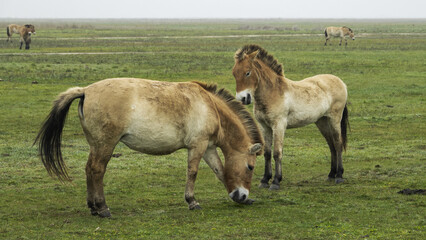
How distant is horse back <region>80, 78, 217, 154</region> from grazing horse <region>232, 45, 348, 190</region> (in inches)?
65.2

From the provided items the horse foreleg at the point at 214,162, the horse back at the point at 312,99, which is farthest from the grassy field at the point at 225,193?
the horse back at the point at 312,99

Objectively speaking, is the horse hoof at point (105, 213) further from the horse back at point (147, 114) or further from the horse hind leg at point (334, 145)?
the horse hind leg at point (334, 145)

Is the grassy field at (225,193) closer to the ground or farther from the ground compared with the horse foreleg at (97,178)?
closer to the ground

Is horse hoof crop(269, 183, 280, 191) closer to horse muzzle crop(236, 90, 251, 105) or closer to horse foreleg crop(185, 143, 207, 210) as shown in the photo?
horse muzzle crop(236, 90, 251, 105)

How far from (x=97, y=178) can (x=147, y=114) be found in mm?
1164

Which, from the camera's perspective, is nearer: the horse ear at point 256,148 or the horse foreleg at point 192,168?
the horse foreleg at point 192,168

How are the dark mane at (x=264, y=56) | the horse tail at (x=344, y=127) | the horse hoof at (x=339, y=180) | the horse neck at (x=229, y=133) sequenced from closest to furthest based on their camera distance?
the horse neck at (x=229, y=133)
the dark mane at (x=264, y=56)
the horse hoof at (x=339, y=180)
the horse tail at (x=344, y=127)

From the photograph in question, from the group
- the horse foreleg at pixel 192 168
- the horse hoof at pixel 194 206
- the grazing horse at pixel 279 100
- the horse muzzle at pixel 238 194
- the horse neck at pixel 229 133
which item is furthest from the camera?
the grazing horse at pixel 279 100

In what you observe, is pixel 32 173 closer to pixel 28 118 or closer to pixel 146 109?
pixel 146 109

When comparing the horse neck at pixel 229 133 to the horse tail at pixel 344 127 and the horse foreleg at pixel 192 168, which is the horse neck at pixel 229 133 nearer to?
the horse foreleg at pixel 192 168

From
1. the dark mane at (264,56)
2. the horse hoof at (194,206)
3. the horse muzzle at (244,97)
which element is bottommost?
the horse hoof at (194,206)

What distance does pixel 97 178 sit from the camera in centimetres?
814

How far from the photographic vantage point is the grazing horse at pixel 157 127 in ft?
26.3

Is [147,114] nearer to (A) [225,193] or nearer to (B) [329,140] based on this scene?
(A) [225,193]
